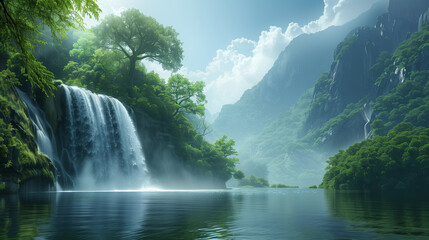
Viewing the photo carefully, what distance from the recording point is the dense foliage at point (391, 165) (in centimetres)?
5397

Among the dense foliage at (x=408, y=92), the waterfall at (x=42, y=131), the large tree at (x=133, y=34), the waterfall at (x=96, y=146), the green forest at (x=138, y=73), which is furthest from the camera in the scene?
the dense foliage at (x=408, y=92)

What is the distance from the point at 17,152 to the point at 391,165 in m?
56.6

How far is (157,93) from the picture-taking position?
5053 centimetres

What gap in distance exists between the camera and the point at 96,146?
29.6 m

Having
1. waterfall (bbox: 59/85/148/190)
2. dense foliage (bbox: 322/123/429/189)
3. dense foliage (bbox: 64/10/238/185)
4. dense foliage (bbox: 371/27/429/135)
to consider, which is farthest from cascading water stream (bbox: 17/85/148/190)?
dense foliage (bbox: 371/27/429/135)

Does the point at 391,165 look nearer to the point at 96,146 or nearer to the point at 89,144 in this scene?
the point at 96,146

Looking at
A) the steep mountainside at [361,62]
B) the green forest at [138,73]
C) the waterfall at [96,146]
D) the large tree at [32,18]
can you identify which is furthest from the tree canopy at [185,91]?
the steep mountainside at [361,62]

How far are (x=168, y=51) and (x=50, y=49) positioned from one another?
16.5m

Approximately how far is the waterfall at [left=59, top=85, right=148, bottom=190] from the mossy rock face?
543 cm

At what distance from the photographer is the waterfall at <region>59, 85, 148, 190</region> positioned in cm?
2792

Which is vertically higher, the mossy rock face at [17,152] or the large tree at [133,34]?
the large tree at [133,34]

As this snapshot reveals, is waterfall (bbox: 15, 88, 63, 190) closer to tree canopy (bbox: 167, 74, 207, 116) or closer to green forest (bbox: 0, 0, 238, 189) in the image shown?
green forest (bbox: 0, 0, 238, 189)

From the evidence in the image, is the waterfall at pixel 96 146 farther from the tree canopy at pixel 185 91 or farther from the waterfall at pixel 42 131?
the tree canopy at pixel 185 91

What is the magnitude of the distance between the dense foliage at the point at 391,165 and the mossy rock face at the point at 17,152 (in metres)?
52.4
